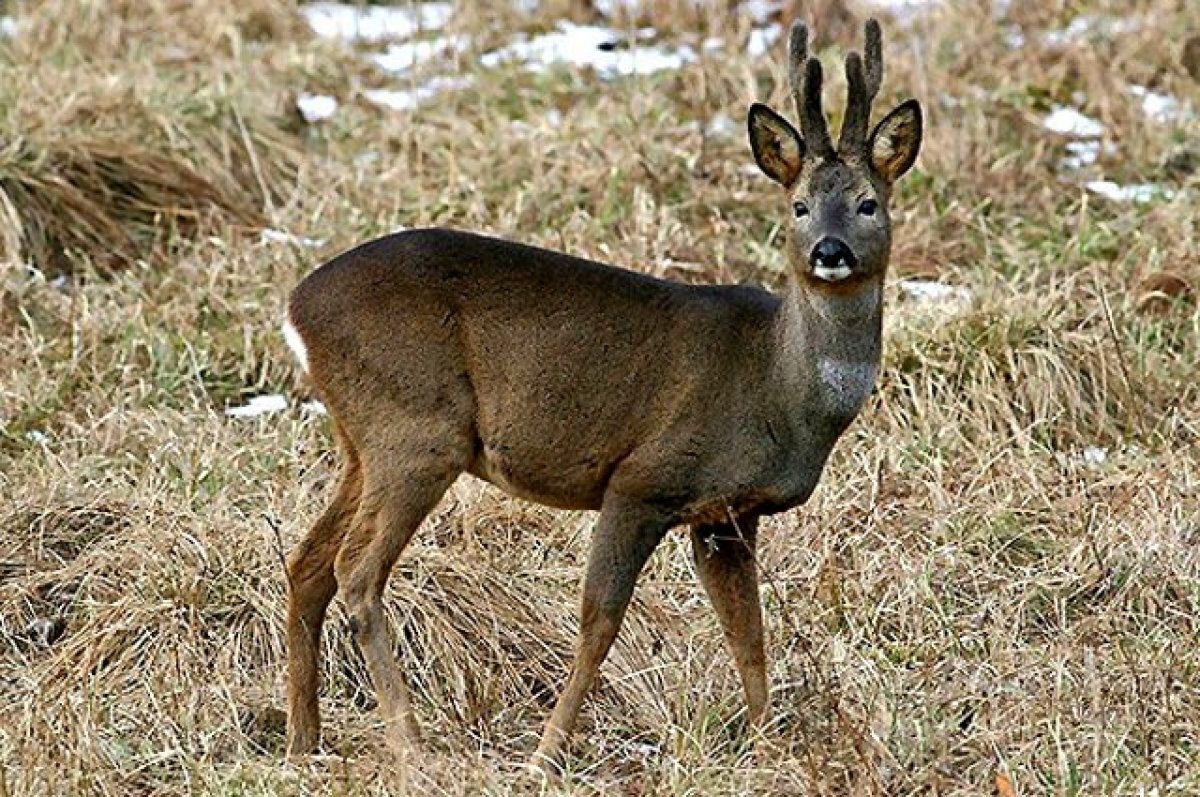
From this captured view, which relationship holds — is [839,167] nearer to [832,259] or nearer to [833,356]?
[832,259]

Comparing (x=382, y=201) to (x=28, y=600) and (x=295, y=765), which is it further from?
(x=295, y=765)

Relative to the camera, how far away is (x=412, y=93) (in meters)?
10.4

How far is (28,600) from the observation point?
6.22m

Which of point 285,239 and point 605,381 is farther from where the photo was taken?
point 285,239

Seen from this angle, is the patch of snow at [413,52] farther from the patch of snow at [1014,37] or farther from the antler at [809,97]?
Answer: the antler at [809,97]

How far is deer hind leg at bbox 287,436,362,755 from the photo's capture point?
5.62 m

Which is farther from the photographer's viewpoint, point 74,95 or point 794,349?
point 74,95

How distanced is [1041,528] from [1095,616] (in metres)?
0.60

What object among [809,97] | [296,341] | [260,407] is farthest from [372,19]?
[809,97]

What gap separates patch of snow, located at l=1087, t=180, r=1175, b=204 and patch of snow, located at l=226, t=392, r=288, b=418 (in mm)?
3609

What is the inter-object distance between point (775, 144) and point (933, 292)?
298 centimetres

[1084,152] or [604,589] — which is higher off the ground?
[604,589]

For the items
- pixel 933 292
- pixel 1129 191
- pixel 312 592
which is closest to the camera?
pixel 312 592

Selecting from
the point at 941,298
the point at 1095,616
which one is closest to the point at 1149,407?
the point at 941,298
